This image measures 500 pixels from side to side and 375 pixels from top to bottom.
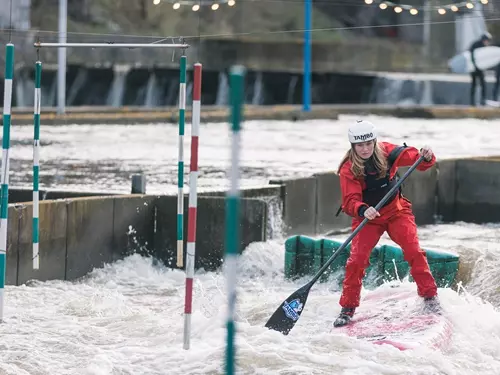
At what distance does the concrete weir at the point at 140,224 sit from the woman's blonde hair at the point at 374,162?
3451 millimetres

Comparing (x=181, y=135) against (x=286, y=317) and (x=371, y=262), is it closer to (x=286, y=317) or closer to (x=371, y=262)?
(x=286, y=317)

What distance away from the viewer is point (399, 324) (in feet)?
25.5

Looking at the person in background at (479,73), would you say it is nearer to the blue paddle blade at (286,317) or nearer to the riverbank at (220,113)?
the riverbank at (220,113)

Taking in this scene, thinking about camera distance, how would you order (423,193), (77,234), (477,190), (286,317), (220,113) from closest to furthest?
(286,317) → (77,234) → (423,193) → (477,190) → (220,113)

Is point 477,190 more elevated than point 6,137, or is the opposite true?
point 6,137

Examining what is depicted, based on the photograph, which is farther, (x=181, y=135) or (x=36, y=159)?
(x=36, y=159)

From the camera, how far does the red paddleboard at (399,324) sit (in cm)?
732

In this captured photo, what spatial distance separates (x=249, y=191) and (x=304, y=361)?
540 centimetres

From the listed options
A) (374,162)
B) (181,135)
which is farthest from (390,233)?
(181,135)

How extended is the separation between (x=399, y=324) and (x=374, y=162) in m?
1.09

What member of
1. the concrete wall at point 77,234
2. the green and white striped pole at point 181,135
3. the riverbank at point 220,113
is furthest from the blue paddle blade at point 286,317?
the riverbank at point 220,113

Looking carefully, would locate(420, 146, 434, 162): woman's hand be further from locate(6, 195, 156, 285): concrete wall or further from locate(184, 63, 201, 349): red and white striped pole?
locate(6, 195, 156, 285): concrete wall

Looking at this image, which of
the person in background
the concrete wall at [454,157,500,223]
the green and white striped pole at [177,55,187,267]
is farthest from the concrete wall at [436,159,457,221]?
the person in background

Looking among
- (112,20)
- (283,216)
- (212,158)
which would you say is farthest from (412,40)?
(283,216)
